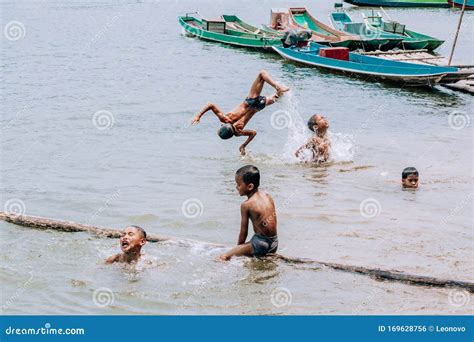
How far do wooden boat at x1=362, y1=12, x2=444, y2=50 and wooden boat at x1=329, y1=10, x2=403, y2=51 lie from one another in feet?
1.22

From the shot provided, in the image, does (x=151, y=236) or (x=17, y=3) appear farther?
(x=17, y=3)

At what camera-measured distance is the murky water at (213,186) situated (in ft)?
25.6

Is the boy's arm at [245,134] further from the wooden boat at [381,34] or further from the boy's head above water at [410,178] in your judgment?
the wooden boat at [381,34]

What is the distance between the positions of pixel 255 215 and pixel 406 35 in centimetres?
2527

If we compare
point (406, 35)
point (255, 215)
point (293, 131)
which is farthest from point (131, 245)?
point (406, 35)

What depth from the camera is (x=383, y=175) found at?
13484 mm

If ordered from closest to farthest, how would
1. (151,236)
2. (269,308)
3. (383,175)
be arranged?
(269,308), (151,236), (383,175)

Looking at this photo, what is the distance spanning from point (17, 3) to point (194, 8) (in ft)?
41.1

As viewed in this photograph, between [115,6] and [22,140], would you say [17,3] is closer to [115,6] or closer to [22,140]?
[115,6]

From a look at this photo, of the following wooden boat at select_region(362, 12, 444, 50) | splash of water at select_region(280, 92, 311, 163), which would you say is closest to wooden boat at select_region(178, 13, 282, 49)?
wooden boat at select_region(362, 12, 444, 50)

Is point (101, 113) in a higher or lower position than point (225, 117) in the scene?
lower

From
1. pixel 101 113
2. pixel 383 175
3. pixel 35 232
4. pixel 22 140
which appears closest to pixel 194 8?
pixel 101 113

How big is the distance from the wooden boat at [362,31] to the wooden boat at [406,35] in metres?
0.37

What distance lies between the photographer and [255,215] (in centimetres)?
827
